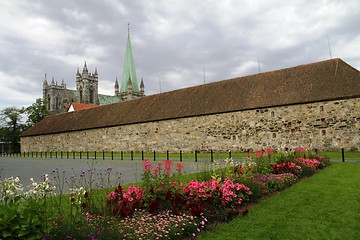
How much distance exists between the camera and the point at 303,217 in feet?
18.8

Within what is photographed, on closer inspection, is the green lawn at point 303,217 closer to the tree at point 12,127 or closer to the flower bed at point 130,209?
the flower bed at point 130,209

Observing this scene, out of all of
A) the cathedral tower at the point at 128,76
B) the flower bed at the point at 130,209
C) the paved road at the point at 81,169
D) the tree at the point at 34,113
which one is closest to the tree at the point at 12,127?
the tree at the point at 34,113

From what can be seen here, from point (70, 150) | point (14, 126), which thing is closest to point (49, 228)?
point (70, 150)

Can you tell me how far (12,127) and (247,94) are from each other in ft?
194

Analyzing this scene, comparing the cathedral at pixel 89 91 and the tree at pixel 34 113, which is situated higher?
the cathedral at pixel 89 91

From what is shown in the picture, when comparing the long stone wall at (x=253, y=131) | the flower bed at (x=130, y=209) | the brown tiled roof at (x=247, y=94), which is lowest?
the flower bed at (x=130, y=209)

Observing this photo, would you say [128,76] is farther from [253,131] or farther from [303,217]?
[303,217]

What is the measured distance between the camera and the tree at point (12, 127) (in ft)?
208

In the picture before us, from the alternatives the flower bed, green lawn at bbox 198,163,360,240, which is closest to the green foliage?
the flower bed

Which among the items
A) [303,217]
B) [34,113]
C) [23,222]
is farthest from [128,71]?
[23,222]

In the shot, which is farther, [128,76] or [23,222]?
[128,76]

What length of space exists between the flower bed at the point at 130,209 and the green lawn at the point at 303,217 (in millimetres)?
406

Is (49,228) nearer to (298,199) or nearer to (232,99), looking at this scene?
(298,199)

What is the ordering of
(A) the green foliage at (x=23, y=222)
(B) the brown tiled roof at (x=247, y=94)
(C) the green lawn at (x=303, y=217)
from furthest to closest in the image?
(B) the brown tiled roof at (x=247, y=94)
(C) the green lawn at (x=303, y=217)
(A) the green foliage at (x=23, y=222)
